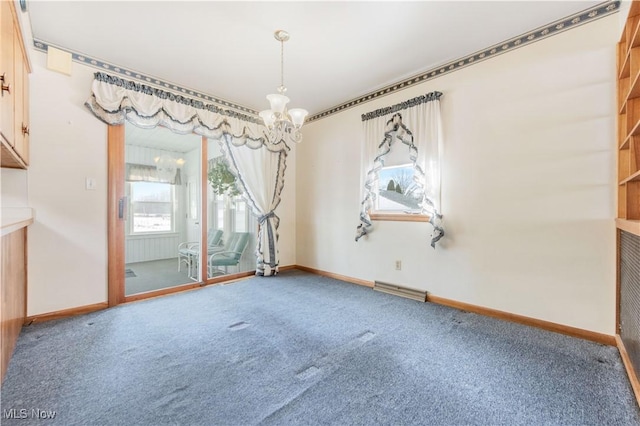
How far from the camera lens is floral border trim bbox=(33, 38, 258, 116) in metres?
2.68

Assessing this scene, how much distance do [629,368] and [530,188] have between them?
1.45m

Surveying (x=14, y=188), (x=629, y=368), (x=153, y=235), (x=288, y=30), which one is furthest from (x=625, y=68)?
(x=153, y=235)

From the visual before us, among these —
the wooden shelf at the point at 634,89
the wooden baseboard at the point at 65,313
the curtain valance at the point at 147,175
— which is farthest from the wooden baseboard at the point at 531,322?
the curtain valance at the point at 147,175

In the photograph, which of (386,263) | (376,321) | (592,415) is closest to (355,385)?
(376,321)

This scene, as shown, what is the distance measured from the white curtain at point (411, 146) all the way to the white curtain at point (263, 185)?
1.49 m

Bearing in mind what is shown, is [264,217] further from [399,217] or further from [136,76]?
[136,76]

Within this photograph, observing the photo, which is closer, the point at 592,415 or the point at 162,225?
the point at 592,415

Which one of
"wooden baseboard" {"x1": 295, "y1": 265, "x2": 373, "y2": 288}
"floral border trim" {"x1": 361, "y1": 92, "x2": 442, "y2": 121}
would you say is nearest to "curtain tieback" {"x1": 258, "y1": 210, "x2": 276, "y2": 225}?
"wooden baseboard" {"x1": 295, "y1": 265, "x2": 373, "y2": 288}

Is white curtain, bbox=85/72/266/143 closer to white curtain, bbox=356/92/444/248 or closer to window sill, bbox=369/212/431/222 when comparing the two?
white curtain, bbox=356/92/444/248

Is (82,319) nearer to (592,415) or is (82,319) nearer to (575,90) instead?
(592,415)

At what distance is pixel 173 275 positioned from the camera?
408 cm

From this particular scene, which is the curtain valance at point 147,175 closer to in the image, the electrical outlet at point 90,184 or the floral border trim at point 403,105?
the electrical outlet at point 90,184

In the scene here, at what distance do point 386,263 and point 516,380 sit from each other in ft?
6.48

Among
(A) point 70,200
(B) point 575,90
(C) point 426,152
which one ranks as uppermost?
(B) point 575,90
